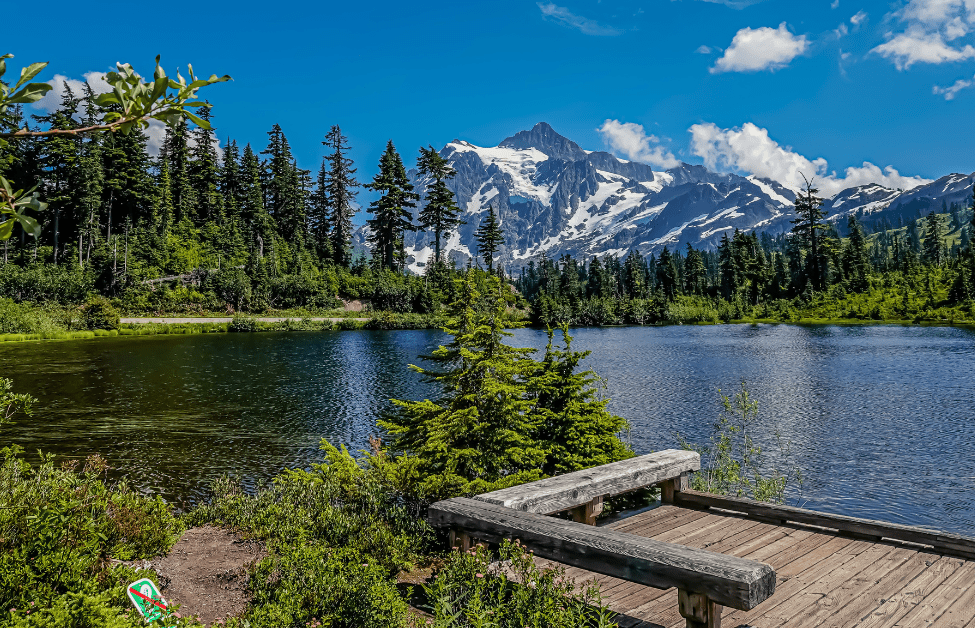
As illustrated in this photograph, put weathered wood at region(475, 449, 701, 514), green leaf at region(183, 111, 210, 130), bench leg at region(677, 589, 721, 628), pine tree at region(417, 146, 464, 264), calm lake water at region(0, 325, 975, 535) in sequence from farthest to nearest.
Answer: pine tree at region(417, 146, 464, 264), calm lake water at region(0, 325, 975, 535), weathered wood at region(475, 449, 701, 514), bench leg at region(677, 589, 721, 628), green leaf at region(183, 111, 210, 130)

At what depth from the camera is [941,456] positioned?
17.0 meters

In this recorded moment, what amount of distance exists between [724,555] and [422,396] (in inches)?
885

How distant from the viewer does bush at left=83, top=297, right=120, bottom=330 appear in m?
57.2

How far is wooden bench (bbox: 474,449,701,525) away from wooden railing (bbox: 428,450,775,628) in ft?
0.04

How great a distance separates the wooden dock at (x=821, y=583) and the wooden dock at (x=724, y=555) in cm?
1

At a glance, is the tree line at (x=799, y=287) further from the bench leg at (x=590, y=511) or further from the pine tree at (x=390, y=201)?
the bench leg at (x=590, y=511)

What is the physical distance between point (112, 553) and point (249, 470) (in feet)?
32.8

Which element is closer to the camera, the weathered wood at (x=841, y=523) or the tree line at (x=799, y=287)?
the weathered wood at (x=841, y=523)

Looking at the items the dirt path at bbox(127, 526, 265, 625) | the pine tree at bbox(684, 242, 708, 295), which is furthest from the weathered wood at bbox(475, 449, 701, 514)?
the pine tree at bbox(684, 242, 708, 295)

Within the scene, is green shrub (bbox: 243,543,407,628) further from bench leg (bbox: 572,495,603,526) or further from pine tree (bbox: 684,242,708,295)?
pine tree (bbox: 684,242,708,295)

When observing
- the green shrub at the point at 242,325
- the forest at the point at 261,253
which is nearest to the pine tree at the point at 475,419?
the forest at the point at 261,253

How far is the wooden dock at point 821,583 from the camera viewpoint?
469 centimetres

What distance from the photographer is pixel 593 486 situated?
21.7 feet

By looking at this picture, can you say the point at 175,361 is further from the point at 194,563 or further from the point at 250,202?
the point at 250,202
